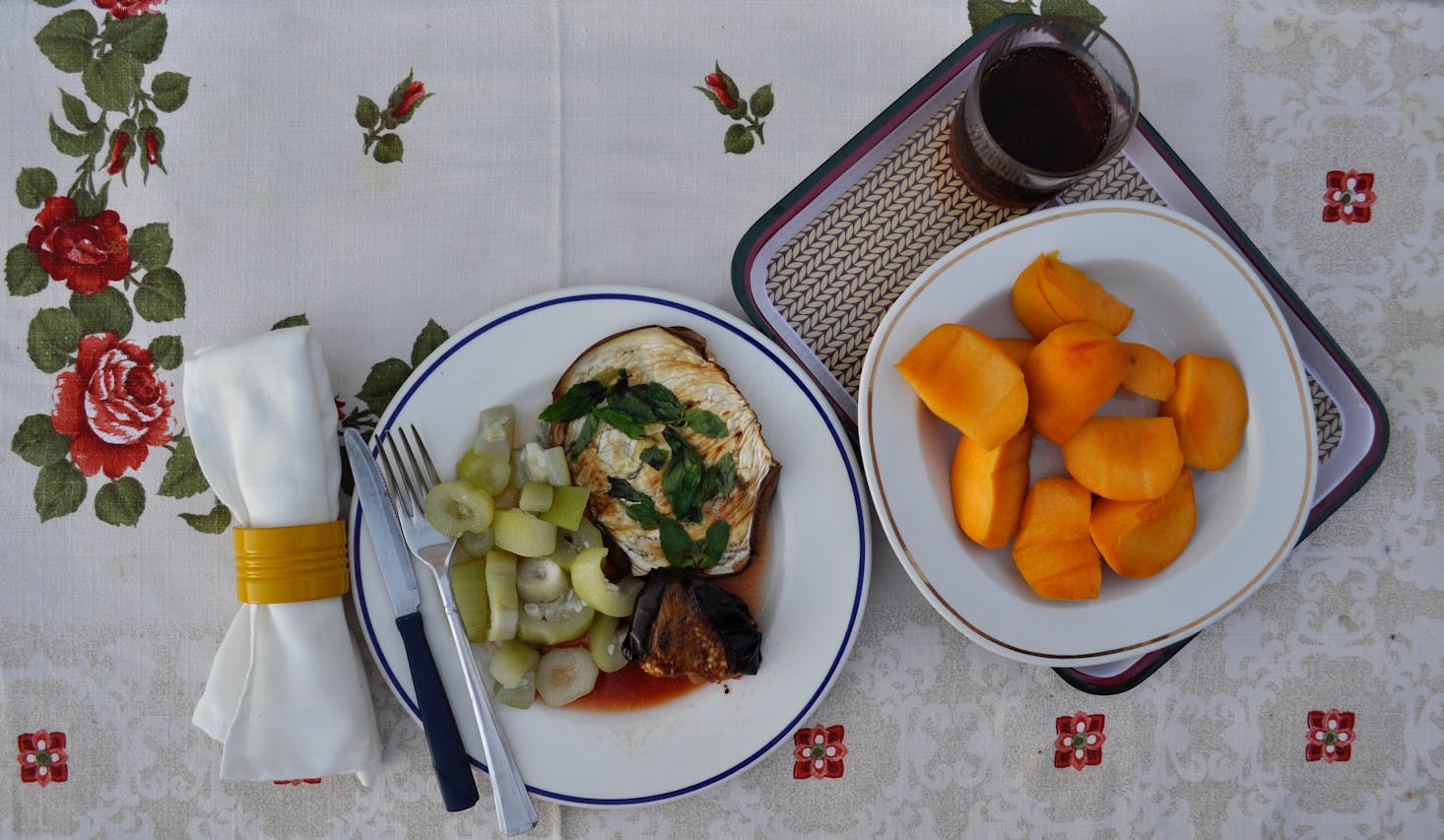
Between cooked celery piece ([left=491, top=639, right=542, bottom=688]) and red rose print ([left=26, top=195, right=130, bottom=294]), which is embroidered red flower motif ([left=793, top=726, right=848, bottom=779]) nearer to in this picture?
cooked celery piece ([left=491, top=639, right=542, bottom=688])

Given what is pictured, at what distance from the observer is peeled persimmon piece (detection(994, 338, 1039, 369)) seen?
47.5 inches

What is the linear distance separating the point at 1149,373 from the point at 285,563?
4.23 feet

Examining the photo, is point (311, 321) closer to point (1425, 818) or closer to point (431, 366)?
point (431, 366)

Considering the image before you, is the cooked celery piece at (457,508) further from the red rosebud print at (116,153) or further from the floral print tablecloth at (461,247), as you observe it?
the red rosebud print at (116,153)

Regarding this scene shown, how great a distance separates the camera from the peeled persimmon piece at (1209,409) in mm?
1209

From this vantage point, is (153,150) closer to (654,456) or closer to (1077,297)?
(654,456)

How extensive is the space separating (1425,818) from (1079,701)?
2.00 feet

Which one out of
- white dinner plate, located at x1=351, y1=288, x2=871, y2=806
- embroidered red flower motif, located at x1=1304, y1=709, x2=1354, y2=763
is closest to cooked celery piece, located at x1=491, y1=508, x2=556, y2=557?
white dinner plate, located at x1=351, y1=288, x2=871, y2=806

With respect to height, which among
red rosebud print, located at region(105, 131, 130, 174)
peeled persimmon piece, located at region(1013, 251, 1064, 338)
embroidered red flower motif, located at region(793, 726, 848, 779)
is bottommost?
embroidered red flower motif, located at region(793, 726, 848, 779)

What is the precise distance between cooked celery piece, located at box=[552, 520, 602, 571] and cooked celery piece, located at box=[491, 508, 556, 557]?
3cm

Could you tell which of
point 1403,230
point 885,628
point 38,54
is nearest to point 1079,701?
point 885,628

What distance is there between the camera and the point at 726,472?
1212 millimetres

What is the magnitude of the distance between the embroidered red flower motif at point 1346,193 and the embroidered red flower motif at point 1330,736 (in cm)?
82

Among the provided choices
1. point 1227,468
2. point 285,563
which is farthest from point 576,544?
point 1227,468
